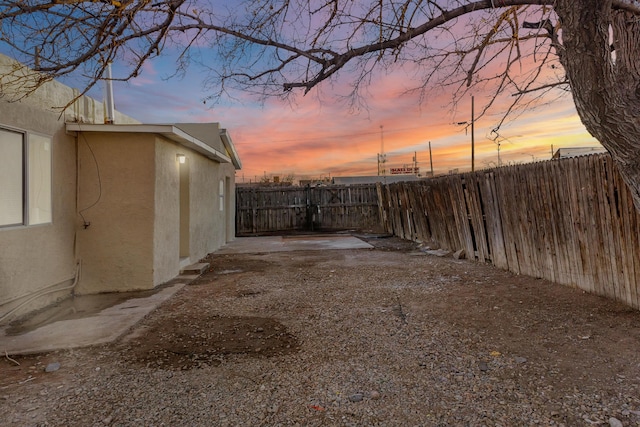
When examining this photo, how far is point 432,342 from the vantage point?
3666 mm

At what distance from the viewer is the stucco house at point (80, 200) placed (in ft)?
15.1

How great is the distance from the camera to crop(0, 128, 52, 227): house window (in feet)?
14.8

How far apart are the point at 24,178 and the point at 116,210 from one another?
1379mm

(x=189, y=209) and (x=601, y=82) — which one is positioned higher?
(x=601, y=82)

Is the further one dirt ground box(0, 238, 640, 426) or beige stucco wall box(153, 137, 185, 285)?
beige stucco wall box(153, 137, 185, 285)

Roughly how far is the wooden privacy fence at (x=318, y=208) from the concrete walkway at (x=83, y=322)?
34.6 ft

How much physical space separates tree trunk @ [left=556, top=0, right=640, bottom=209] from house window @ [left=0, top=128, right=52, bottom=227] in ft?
18.7

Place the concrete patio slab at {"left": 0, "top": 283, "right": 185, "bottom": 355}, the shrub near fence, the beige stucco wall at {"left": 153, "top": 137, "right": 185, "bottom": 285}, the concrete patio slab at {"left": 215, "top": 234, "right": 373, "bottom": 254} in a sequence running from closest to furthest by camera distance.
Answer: the concrete patio slab at {"left": 0, "top": 283, "right": 185, "bottom": 355} → the shrub near fence → the beige stucco wall at {"left": 153, "top": 137, "right": 185, "bottom": 285} → the concrete patio slab at {"left": 215, "top": 234, "right": 373, "bottom": 254}

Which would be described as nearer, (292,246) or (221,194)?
(292,246)

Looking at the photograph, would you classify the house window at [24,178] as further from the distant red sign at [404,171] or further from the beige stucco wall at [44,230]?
the distant red sign at [404,171]

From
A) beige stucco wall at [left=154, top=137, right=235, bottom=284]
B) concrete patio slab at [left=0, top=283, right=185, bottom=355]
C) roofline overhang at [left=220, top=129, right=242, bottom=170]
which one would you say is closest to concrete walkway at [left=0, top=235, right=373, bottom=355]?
concrete patio slab at [left=0, top=283, right=185, bottom=355]

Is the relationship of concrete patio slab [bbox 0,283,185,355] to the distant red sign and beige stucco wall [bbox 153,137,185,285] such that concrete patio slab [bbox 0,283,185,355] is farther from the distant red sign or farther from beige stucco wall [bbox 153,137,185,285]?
the distant red sign

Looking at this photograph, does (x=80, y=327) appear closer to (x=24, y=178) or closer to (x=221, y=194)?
(x=24, y=178)

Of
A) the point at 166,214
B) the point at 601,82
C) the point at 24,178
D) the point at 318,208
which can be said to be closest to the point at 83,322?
the point at 24,178
